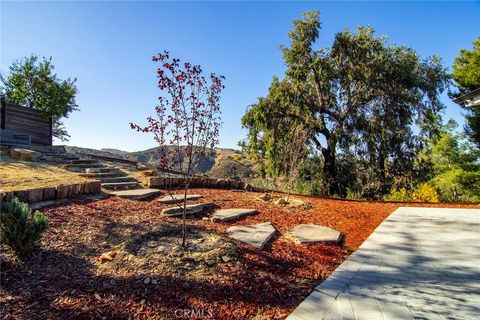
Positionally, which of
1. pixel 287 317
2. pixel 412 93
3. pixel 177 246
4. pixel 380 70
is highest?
pixel 380 70

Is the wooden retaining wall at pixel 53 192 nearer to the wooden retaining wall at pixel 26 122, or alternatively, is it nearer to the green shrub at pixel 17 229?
the green shrub at pixel 17 229

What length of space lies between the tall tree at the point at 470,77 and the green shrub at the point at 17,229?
17767mm

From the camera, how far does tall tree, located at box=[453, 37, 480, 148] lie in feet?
45.4

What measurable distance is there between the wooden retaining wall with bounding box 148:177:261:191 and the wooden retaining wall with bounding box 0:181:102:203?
→ 1.42m

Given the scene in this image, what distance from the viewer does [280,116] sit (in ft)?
40.1

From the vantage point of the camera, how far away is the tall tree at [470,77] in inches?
545

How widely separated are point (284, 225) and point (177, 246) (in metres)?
2.18

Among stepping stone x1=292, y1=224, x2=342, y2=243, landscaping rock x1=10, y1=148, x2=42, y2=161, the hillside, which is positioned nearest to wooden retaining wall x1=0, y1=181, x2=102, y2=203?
landscaping rock x1=10, y1=148, x2=42, y2=161

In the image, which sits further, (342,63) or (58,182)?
(342,63)

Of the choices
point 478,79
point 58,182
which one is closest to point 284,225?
point 58,182

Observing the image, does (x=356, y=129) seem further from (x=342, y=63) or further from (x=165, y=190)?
(x=165, y=190)

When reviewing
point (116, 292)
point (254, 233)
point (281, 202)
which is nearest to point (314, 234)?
point (254, 233)

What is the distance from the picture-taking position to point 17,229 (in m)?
2.84

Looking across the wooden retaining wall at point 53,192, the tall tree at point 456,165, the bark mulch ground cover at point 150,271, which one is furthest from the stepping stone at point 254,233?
the tall tree at point 456,165
